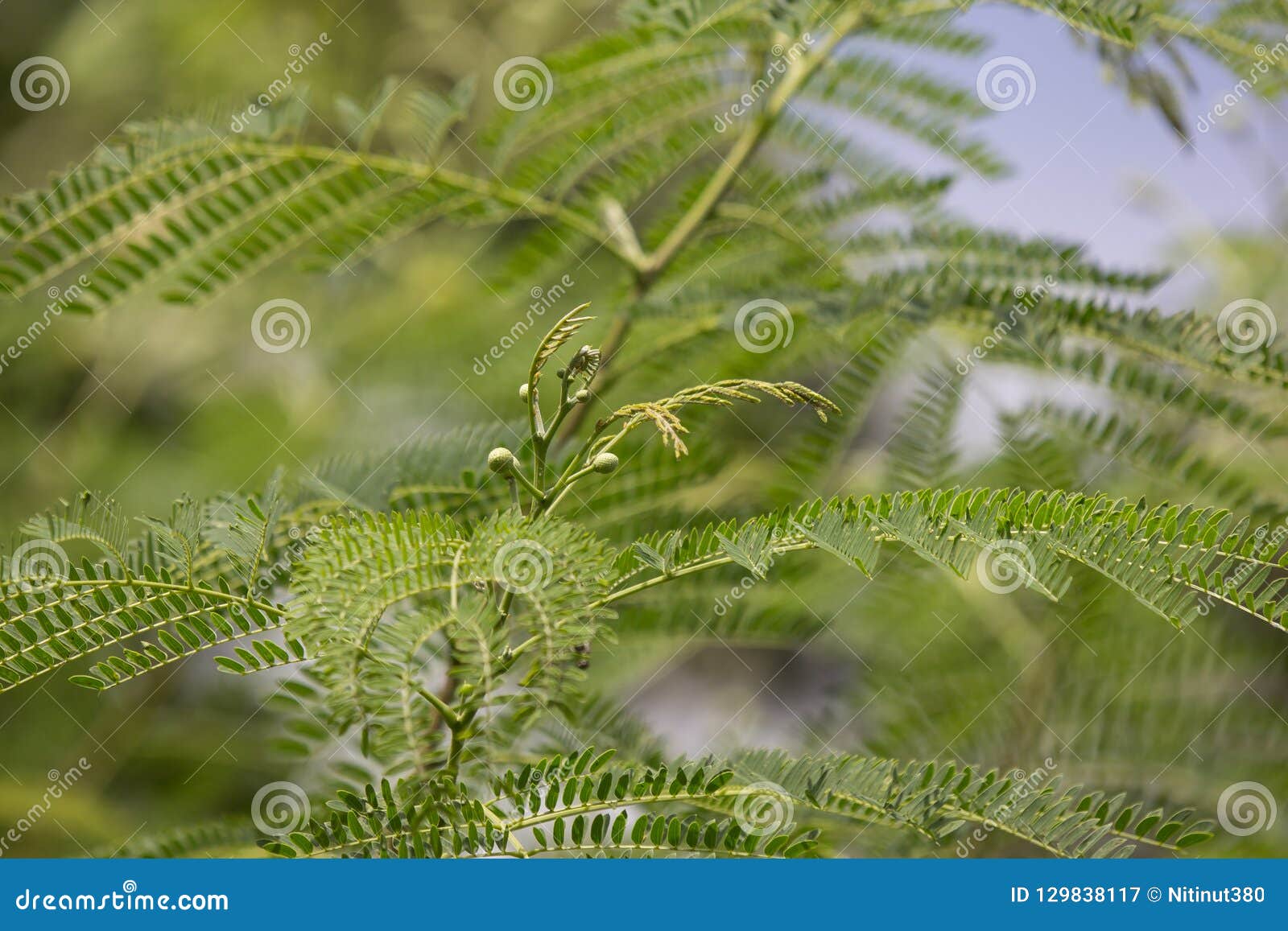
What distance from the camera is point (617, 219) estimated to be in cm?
134

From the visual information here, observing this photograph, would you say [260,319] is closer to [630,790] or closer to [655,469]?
[655,469]

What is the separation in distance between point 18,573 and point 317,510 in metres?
0.31

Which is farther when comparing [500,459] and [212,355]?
[212,355]

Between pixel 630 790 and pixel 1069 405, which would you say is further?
pixel 1069 405

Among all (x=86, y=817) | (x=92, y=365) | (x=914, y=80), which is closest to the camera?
(x=914, y=80)

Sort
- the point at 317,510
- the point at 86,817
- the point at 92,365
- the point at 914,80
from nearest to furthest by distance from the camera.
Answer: the point at 317,510 < the point at 914,80 < the point at 86,817 < the point at 92,365

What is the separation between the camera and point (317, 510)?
1.02 meters

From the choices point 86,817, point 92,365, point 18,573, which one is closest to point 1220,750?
point 18,573

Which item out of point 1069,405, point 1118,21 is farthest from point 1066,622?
point 1118,21

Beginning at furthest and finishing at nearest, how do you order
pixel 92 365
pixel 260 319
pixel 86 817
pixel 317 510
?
pixel 92 365 < pixel 260 319 < pixel 86 817 < pixel 317 510

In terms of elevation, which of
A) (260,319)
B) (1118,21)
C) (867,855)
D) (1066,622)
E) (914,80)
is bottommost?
(867,855)

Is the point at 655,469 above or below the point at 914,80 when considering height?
below

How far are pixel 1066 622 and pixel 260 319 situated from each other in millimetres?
1777

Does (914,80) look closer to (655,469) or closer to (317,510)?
(655,469)
